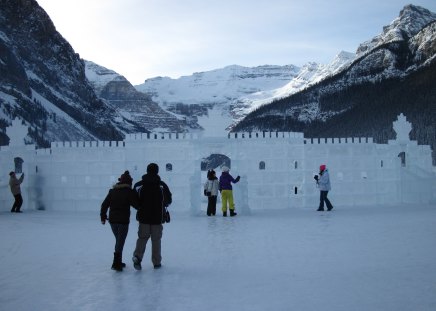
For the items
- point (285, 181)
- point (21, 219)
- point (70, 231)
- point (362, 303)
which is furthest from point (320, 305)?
point (285, 181)

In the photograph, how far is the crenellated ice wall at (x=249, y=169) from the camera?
71.7ft

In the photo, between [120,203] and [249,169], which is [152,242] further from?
[249,169]

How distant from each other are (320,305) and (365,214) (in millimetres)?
11702

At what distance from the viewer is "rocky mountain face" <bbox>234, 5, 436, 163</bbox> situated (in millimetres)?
102881

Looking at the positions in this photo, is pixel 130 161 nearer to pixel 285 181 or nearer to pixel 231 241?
pixel 285 181

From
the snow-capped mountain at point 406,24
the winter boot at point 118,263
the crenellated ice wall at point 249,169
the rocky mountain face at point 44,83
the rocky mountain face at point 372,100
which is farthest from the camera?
the snow-capped mountain at point 406,24

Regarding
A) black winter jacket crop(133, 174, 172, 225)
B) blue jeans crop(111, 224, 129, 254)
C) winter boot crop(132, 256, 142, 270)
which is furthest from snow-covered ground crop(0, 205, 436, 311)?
black winter jacket crop(133, 174, 172, 225)

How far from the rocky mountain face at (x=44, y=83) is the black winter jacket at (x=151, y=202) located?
8751cm

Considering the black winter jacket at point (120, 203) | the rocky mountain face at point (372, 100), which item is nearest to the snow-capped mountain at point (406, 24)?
the rocky mountain face at point (372, 100)

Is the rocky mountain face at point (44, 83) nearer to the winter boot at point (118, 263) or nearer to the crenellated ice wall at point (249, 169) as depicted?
the crenellated ice wall at point (249, 169)

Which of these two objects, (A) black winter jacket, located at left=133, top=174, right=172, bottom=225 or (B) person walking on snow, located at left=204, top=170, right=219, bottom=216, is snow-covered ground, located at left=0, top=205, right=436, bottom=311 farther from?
(B) person walking on snow, located at left=204, top=170, right=219, bottom=216

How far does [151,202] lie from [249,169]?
42.9 feet

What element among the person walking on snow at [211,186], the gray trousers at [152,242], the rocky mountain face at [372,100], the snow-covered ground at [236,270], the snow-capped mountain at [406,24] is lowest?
the snow-covered ground at [236,270]

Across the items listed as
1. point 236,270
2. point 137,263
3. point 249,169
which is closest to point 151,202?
point 137,263
